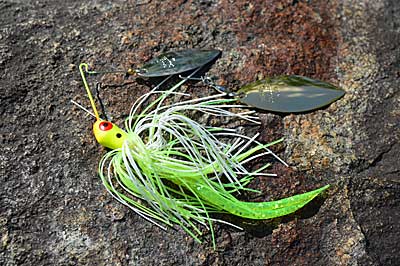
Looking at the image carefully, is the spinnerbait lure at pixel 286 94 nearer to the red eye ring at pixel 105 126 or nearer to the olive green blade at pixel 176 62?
the olive green blade at pixel 176 62

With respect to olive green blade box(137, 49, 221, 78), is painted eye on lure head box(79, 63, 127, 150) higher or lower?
lower

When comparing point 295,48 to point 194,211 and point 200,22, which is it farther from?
→ point 194,211

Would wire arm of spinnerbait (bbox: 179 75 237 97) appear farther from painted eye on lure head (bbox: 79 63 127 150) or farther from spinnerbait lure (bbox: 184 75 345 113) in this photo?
painted eye on lure head (bbox: 79 63 127 150)

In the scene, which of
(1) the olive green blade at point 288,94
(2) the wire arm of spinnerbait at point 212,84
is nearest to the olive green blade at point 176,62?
(2) the wire arm of spinnerbait at point 212,84

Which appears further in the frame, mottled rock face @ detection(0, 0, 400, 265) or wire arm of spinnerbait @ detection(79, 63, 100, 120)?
wire arm of spinnerbait @ detection(79, 63, 100, 120)

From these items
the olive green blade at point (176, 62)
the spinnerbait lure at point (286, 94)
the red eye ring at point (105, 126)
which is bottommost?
the red eye ring at point (105, 126)

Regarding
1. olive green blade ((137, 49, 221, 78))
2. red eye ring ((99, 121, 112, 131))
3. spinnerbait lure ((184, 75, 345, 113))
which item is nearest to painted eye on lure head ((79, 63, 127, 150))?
red eye ring ((99, 121, 112, 131))
